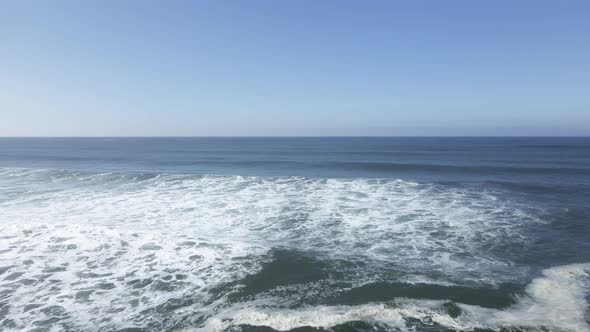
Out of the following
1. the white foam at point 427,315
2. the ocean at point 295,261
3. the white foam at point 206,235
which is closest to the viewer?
the white foam at point 427,315

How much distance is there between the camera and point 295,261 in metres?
9.82

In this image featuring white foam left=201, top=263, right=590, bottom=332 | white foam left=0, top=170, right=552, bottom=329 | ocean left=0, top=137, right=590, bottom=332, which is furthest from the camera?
white foam left=0, top=170, right=552, bottom=329

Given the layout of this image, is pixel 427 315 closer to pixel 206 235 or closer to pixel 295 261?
pixel 295 261

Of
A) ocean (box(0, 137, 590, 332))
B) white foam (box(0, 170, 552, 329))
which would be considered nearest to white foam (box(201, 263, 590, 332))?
ocean (box(0, 137, 590, 332))

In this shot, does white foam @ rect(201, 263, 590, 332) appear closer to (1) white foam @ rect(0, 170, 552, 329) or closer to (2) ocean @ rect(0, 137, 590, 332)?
(2) ocean @ rect(0, 137, 590, 332)

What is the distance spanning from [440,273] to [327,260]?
3268mm

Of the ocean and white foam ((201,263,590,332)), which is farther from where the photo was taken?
the ocean

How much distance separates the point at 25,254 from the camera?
10.2 m

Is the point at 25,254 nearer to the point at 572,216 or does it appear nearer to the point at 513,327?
the point at 513,327

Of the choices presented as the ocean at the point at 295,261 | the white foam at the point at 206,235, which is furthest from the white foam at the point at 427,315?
the white foam at the point at 206,235

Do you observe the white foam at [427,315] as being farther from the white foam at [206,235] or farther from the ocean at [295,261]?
the white foam at [206,235]

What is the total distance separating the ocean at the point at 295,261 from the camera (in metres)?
6.87

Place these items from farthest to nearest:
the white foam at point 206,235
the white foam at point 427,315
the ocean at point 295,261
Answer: the white foam at point 206,235 < the ocean at point 295,261 < the white foam at point 427,315

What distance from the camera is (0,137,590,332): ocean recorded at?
687 cm
